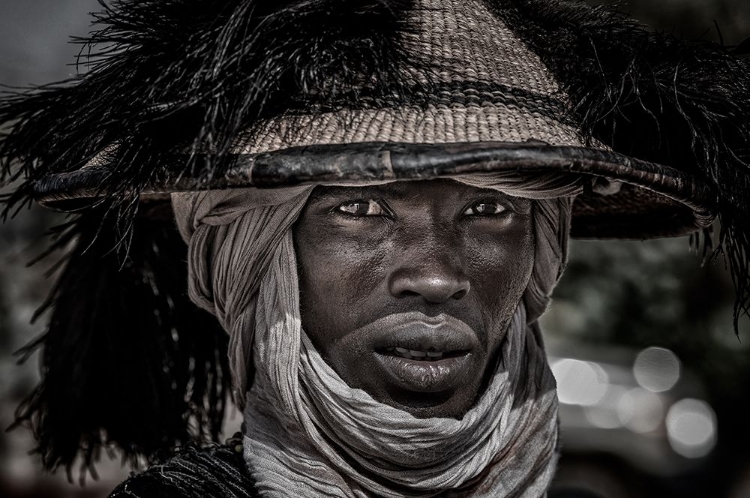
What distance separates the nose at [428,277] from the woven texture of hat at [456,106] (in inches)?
11.6

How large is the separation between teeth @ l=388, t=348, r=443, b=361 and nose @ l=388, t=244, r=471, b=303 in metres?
0.12

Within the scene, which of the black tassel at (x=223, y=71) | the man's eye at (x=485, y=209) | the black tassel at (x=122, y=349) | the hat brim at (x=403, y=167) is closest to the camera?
the hat brim at (x=403, y=167)

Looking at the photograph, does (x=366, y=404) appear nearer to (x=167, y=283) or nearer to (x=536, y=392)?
(x=536, y=392)

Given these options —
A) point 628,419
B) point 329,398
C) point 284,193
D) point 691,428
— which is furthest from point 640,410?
point 284,193

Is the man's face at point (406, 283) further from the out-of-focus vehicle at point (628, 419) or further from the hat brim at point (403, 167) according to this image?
the out-of-focus vehicle at point (628, 419)

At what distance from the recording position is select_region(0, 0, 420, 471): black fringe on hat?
186cm

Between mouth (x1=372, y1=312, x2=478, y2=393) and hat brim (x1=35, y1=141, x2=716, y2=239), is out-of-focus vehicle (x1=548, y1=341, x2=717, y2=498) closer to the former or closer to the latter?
mouth (x1=372, y1=312, x2=478, y2=393)

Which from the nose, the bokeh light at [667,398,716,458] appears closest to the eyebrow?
the nose

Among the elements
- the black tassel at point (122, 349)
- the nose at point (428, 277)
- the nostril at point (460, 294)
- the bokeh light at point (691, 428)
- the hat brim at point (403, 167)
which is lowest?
the bokeh light at point (691, 428)

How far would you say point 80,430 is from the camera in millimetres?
2855

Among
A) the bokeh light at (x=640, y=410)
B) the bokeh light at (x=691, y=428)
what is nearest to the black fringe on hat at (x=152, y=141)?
the bokeh light at (x=640, y=410)

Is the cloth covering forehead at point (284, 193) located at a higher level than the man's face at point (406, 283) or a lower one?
higher

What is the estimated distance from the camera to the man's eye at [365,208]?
2033 mm

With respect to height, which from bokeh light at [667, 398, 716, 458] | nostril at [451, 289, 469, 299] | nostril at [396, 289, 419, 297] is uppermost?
nostril at [396, 289, 419, 297]
